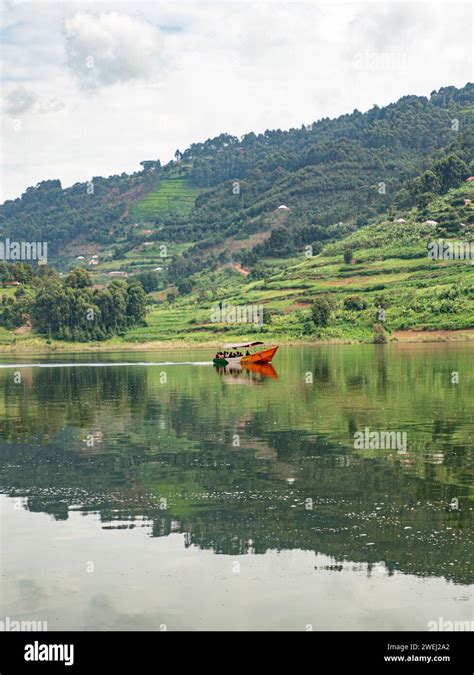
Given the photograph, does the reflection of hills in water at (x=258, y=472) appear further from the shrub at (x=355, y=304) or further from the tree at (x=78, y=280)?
the tree at (x=78, y=280)

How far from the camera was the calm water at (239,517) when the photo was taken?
829 inches

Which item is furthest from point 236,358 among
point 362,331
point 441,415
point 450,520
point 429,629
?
point 429,629

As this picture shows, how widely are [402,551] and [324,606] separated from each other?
14.3 feet

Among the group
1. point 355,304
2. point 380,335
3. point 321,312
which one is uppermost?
point 355,304
